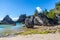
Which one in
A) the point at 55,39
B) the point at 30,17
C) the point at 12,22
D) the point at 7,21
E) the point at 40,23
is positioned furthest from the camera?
the point at 7,21

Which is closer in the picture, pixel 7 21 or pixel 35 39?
pixel 35 39

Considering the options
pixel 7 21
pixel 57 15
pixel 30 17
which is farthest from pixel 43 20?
pixel 7 21

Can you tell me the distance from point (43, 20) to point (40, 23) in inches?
30.4

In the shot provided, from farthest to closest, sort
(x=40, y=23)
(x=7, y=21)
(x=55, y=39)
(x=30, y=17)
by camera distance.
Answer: (x=7, y=21), (x=40, y=23), (x=30, y=17), (x=55, y=39)

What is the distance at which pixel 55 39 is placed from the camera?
9.94 meters

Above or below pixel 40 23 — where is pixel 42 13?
above

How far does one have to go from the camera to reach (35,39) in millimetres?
10180

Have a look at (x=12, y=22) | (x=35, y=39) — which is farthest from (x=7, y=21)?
(x=35, y=39)

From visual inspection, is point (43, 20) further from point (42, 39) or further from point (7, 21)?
point (42, 39)

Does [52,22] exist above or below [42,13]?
below

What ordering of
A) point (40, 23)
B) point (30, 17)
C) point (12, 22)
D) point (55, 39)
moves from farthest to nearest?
point (12, 22), point (40, 23), point (30, 17), point (55, 39)

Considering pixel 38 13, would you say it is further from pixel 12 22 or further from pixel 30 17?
pixel 12 22

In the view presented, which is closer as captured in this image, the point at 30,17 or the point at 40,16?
the point at 30,17

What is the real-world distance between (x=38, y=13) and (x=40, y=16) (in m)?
0.65
